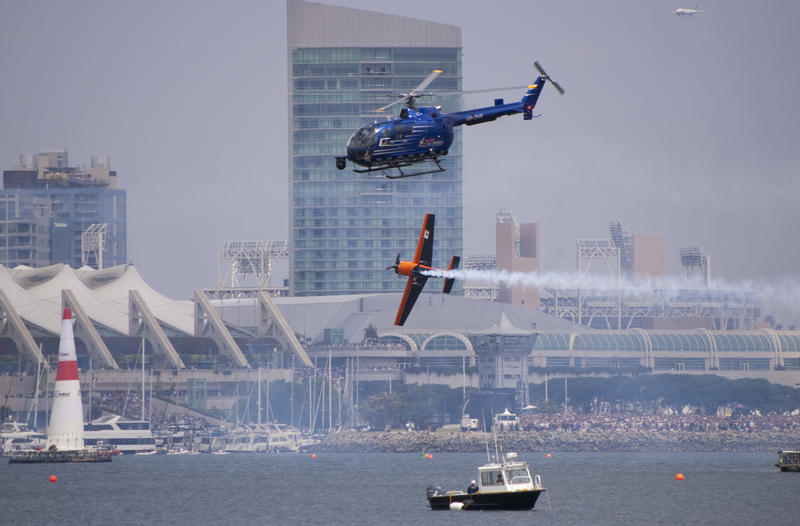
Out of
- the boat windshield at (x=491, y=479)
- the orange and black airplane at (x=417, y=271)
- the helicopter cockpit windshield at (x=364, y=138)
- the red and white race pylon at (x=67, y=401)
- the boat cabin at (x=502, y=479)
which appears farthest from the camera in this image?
the red and white race pylon at (x=67, y=401)

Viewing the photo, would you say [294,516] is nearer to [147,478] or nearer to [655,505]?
[655,505]

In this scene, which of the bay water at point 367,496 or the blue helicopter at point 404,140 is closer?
the blue helicopter at point 404,140

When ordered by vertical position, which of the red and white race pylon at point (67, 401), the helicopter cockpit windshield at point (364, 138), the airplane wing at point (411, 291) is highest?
the helicopter cockpit windshield at point (364, 138)

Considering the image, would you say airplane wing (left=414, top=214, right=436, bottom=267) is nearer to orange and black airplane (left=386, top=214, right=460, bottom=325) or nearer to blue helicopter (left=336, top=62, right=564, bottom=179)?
orange and black airplane (left=386, top=214, right=460, bottom=325)

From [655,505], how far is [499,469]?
30.1 meters

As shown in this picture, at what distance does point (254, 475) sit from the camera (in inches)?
7224

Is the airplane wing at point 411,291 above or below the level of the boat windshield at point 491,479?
above

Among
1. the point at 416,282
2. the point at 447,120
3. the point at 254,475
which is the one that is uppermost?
the point at 447,120

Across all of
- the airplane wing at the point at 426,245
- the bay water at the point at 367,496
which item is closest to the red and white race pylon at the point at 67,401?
the bay water at the point at 367,496

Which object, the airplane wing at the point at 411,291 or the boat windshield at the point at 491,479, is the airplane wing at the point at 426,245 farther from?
the boat windshield at the point at 491,479

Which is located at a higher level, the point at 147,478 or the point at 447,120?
the point at 447,120

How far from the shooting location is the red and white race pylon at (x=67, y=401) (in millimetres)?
158875

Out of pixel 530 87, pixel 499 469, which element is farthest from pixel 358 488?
pixel 530 87

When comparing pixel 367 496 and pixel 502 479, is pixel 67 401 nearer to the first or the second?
pixel 367 496
